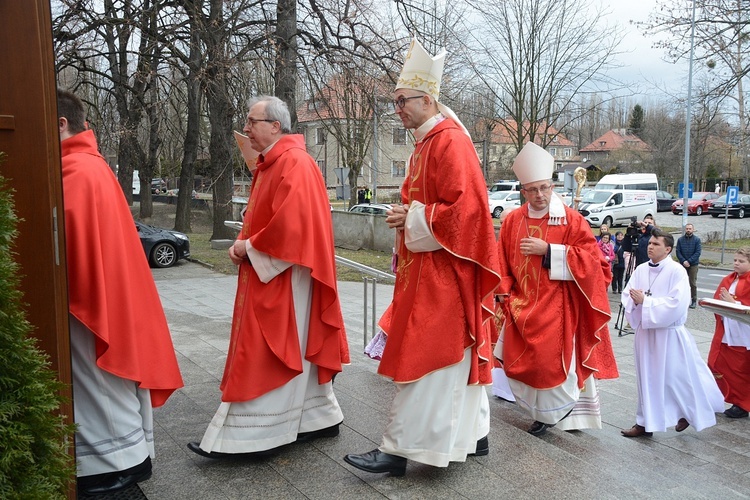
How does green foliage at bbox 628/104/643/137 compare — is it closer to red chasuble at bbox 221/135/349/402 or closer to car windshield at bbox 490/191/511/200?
car windshield at bbox 490/191/511/200

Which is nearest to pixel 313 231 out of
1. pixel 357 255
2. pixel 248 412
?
pixel 248 412

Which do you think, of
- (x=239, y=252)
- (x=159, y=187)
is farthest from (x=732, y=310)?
(x=159, y=187)

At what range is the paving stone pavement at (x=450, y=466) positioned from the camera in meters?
3.26

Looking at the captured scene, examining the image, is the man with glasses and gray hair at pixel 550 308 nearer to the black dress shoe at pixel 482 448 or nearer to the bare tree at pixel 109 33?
the black dress shoe at pixel 482 448

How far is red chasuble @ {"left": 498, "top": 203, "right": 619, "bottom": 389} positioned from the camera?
15.4 ft

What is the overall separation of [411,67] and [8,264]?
2.43 m

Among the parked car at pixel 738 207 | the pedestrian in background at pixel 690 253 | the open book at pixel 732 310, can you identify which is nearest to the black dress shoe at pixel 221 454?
the open book at pixel 732 310

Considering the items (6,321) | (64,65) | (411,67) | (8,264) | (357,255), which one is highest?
(64,65)

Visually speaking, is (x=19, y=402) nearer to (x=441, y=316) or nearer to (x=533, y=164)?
(x=441, y=316)

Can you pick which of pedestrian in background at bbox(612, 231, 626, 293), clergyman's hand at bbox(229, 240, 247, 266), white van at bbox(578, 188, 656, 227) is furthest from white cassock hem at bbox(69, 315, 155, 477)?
white van at bbox(578, 188, 656, 227)

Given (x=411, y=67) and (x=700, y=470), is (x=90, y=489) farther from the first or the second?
(x=700, y=470)

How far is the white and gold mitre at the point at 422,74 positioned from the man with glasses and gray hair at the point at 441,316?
261 mm

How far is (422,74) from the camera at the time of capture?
3641 mm

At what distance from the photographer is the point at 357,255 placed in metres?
19.4
